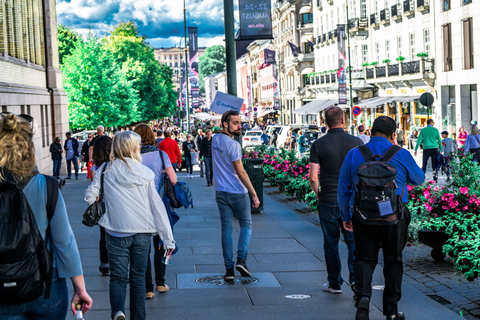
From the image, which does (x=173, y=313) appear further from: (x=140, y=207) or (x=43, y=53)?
(x=43, y=53)

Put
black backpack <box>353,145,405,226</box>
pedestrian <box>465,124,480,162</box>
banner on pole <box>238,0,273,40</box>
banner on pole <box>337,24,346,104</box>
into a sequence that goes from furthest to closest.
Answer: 1. banner on pole <box>337,24,346,104</box>
2. pedestrian <box>465,124,480,162</box>
3. banner on pole <box>238,0,273,40</box>
4. black backpack <box>353,145,405,226</box>

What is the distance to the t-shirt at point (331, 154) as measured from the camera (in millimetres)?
6953

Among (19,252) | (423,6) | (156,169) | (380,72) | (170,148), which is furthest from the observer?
(380,72)

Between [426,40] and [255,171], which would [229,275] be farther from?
[426,40]

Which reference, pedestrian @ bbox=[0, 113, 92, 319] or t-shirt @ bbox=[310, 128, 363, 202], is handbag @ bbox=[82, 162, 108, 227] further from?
t-shirt @ bbox=[310, 128, 363, 202]

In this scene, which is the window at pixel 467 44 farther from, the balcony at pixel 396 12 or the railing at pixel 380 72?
the railing at pixel 380 72

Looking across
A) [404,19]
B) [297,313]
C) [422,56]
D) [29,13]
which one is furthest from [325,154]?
[404,19]

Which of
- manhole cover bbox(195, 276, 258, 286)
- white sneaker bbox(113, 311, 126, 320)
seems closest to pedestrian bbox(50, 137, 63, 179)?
manhole cover bbox(195, 276, 258, 286)

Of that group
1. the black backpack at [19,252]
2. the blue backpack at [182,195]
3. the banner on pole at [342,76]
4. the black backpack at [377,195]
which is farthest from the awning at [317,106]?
the black backpack at [19,252]

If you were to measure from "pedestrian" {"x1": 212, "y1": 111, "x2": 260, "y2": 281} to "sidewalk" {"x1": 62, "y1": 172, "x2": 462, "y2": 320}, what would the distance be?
36cm

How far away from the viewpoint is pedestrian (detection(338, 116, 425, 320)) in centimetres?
569

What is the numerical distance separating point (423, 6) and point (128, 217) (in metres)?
38.3

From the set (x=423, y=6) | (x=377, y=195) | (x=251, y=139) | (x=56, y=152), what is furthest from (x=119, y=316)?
(x=251, y=139)

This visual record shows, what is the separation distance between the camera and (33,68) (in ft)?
89.8
